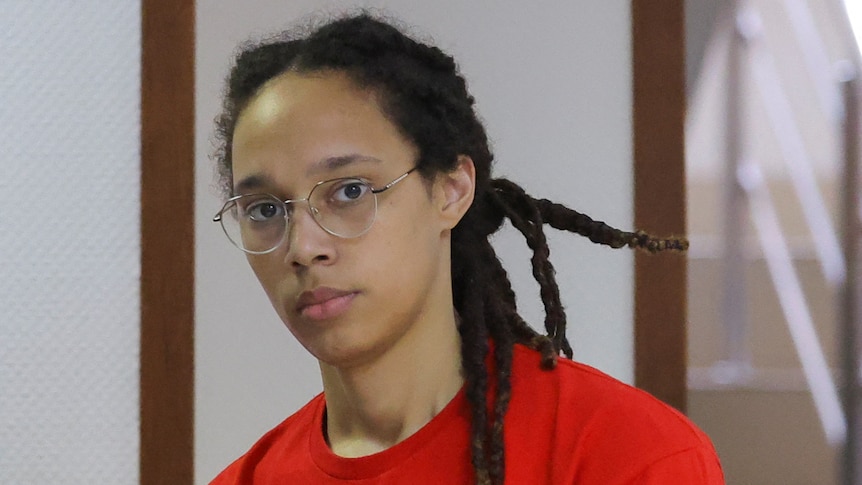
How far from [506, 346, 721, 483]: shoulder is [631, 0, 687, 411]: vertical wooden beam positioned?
0.54 metres

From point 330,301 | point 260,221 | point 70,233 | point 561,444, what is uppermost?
point 70,233

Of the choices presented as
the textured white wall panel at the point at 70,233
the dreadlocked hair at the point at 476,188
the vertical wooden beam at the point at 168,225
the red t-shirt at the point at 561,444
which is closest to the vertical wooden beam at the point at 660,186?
the dreadlocked hair at the point at 476,188

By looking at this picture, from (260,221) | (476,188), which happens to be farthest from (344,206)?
(476,188)

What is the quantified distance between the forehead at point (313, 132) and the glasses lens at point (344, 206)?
2 centimetres

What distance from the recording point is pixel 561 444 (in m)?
1.01

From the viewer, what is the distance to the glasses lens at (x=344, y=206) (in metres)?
1.04

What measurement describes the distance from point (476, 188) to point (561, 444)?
1.15 ft

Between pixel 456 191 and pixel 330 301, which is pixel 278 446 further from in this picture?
pixel 456 191

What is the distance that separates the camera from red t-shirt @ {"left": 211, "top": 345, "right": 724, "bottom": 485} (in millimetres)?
966

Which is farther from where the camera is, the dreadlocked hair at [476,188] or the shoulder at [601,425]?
the dreadlocked hair at [476,188]

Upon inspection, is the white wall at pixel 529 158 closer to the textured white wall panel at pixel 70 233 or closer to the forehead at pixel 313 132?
the textured white wall panel at pixel 70 233

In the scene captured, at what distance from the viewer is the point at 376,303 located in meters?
1.04

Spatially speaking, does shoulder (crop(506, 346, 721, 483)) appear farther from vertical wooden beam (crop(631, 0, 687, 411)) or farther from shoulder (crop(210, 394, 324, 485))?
vertical wooden beam (crop(631, 0, 687, 411))

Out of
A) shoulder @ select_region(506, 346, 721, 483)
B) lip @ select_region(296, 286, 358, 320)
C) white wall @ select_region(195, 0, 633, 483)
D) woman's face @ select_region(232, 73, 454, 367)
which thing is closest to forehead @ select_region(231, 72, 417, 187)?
woman's face @ select_region(232, 73, 454, 367)
